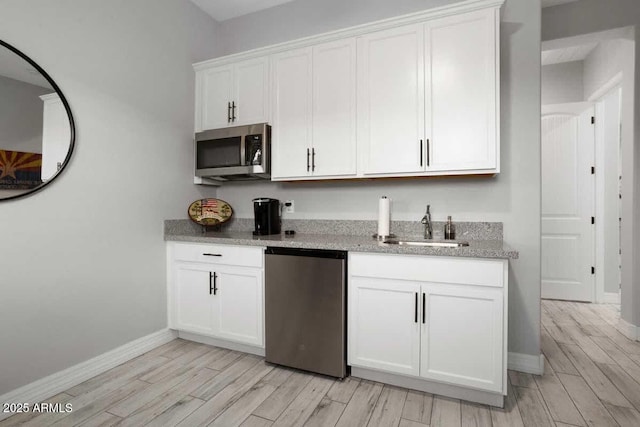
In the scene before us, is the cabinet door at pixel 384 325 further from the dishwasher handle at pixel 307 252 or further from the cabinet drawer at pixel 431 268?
the dishwasher handle at pixel 307 252

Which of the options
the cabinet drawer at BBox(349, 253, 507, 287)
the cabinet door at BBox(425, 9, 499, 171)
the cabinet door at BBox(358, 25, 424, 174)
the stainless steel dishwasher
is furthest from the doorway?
the stainless steel dishwasher

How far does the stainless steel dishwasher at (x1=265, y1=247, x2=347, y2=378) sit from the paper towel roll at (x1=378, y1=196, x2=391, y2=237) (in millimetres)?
480

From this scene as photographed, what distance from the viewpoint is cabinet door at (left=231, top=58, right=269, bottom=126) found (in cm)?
269

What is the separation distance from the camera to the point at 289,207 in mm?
2949

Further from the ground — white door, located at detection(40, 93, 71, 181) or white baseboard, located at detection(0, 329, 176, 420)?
white door, located at detection(40, 93, 71, 181)

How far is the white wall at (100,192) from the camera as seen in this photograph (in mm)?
1839

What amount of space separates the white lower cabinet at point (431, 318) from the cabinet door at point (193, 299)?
1.15 metres

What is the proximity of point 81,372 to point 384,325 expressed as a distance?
→ 6.35 feet

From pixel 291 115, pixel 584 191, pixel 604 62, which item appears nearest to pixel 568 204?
pixel 584 191

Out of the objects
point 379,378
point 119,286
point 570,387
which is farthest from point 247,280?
point 570,387

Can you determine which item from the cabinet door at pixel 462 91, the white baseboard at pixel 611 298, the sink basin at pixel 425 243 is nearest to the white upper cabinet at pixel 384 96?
the cabinet door at pixel 462 91

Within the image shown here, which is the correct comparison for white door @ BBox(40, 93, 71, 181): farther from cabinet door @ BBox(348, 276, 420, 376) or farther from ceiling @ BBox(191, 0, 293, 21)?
cabinet door @ BBox(348, 276, 420, 376)

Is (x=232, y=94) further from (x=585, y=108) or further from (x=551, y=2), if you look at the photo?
(x=585, y=108)

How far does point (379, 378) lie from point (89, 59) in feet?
9.17
